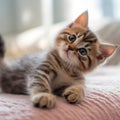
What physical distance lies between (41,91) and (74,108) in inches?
5.6

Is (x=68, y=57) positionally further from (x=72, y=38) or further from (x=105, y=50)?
(x=105, y=50)

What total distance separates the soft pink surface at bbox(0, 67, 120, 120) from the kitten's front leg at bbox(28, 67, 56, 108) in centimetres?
2

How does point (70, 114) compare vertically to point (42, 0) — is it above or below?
below

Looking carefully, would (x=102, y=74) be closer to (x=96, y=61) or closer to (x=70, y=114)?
(x=96, y=61)

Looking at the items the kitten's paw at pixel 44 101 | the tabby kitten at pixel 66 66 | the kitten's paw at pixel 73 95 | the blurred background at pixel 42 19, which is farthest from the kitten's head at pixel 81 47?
the blurred background at pixel 42 19

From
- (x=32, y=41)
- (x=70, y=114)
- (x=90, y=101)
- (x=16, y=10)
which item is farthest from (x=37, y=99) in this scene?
(x=16, y=10)

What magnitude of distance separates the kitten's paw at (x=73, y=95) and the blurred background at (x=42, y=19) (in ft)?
4.40

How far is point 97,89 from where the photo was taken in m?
1.30

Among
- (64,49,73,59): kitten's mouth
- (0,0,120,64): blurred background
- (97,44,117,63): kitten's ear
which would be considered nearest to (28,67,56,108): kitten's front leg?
(64,49,73,59): kitten's mouth

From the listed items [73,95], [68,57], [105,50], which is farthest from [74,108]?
[105,50]

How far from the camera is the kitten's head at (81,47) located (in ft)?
3.91

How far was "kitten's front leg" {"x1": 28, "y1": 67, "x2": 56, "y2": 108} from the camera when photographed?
3.36ft

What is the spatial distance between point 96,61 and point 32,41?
59.4 inches


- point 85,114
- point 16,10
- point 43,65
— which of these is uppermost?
point 16,10
